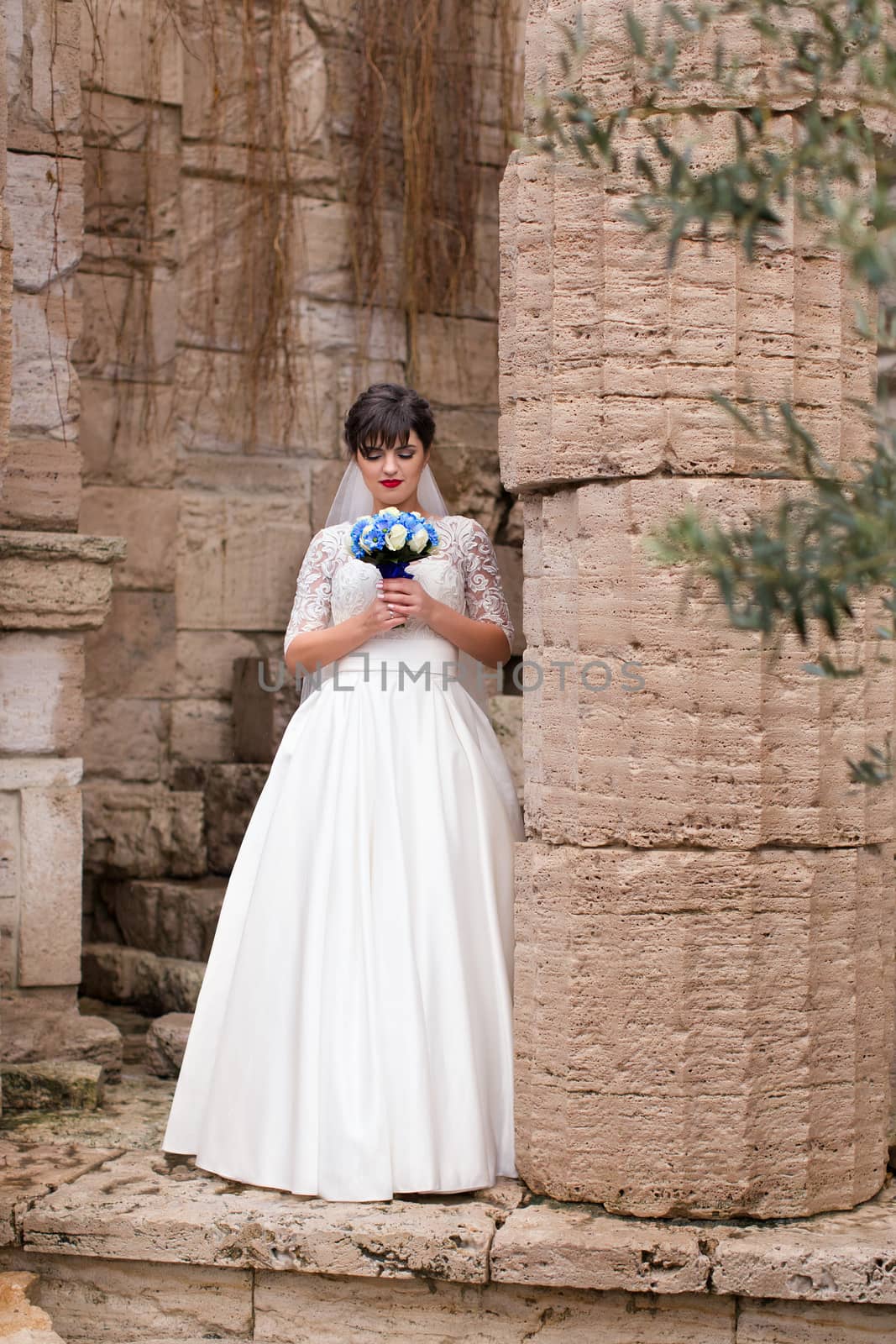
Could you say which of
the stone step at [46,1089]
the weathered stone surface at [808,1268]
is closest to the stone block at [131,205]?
the stone step at [46,1089]

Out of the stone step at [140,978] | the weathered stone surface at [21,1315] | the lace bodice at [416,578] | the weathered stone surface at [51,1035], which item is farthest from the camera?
the stone step at [140,978]

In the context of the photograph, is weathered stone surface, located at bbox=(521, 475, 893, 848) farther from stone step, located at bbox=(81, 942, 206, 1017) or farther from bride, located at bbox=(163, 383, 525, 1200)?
stone step, located at bbox=(81, 942, 206, 1017)

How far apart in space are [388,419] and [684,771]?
4.40 ft

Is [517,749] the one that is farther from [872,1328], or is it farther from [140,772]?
[872,1328]

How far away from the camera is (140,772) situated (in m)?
6.41

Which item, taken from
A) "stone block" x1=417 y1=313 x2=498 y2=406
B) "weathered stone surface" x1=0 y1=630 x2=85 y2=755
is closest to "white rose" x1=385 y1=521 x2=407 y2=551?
"weathered stone surface" x1=0 y1=630 x2=85 y2=755

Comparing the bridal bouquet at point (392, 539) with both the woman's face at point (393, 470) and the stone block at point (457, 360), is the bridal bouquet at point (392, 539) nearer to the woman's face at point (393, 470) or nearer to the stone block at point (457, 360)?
the woman's face at point (393, 470)

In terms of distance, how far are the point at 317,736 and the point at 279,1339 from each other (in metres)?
1.45

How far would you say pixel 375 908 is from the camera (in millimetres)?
3902

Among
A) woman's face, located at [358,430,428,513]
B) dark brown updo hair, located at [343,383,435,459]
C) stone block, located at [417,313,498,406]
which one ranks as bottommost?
woman's face, located at [358,430,428,513]

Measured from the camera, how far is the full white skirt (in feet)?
12.3

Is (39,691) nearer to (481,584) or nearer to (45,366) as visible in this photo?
(45,366)

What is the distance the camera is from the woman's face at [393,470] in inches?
167

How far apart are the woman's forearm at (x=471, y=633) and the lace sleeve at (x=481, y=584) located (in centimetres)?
3
